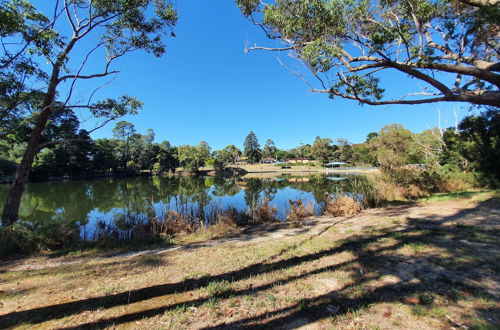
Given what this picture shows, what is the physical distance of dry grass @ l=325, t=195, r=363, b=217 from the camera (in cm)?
662

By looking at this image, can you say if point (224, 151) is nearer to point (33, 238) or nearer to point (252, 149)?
point (252, 149)

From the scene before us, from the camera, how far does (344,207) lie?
6.70m

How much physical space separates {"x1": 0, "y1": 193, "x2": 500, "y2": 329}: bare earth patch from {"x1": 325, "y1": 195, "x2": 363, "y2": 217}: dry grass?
2635 mm

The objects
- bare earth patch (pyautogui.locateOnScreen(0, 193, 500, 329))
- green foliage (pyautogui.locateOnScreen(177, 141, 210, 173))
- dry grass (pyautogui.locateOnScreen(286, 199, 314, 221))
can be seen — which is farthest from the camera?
green foliage (pyautogui.locateOnScreen(177, 141, 210, 173))

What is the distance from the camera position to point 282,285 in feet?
7.77

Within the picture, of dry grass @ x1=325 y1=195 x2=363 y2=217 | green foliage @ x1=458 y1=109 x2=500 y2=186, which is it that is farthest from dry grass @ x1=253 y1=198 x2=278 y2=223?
green foliage @ x1=458 y1=109 x2=500 y2=186

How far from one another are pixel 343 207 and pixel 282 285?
5128mm

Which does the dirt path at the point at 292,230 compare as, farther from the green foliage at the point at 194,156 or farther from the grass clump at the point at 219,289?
the green foliage at the point at 194,156

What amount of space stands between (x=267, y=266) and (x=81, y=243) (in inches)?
180

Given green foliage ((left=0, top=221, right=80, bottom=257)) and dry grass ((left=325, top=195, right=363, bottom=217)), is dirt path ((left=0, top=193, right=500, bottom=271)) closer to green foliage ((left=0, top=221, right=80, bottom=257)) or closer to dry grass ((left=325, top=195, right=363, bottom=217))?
green foliage ((left=0, top=221, right=80, bottom=257))

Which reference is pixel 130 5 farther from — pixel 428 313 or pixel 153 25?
pixel 428 313

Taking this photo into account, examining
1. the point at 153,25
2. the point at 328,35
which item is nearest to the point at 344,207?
the point at 328,35

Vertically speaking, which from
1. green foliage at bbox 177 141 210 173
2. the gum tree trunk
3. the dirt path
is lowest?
the dirt path

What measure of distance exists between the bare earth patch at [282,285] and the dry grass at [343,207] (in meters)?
2.63
